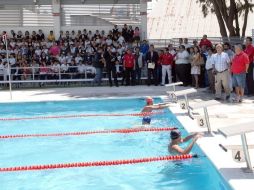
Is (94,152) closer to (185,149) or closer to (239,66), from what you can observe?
(185,149)

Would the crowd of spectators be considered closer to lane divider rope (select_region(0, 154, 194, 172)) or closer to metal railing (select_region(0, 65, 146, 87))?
metal railing (select_region(0, 65, 146, 87))

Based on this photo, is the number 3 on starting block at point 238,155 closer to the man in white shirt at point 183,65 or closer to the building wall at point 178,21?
the man in white shirt at point 183,65

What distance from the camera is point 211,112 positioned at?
39.9 ft

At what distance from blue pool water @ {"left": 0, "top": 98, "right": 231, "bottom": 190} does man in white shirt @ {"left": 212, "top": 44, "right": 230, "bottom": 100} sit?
2246 mm

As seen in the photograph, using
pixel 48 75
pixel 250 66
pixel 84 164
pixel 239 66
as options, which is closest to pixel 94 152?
pixel 84 164

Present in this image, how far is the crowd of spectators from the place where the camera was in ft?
61.2

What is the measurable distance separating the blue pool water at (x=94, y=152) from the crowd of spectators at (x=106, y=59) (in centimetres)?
357

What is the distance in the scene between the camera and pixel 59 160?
9367mm

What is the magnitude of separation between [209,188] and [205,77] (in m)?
11.6

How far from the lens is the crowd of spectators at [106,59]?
734 inches

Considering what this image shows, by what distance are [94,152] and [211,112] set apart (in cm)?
A: 374

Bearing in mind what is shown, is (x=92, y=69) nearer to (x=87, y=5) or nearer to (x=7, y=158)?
(x=87, y=5)

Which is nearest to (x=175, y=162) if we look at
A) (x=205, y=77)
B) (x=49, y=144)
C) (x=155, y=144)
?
(x=155, y=144)

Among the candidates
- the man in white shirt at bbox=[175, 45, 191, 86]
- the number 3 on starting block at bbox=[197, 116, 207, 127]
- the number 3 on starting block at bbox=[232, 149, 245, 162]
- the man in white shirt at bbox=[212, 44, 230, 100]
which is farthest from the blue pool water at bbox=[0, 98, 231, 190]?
the man in white shirt at bbox=[175, 45, 191, 86]
